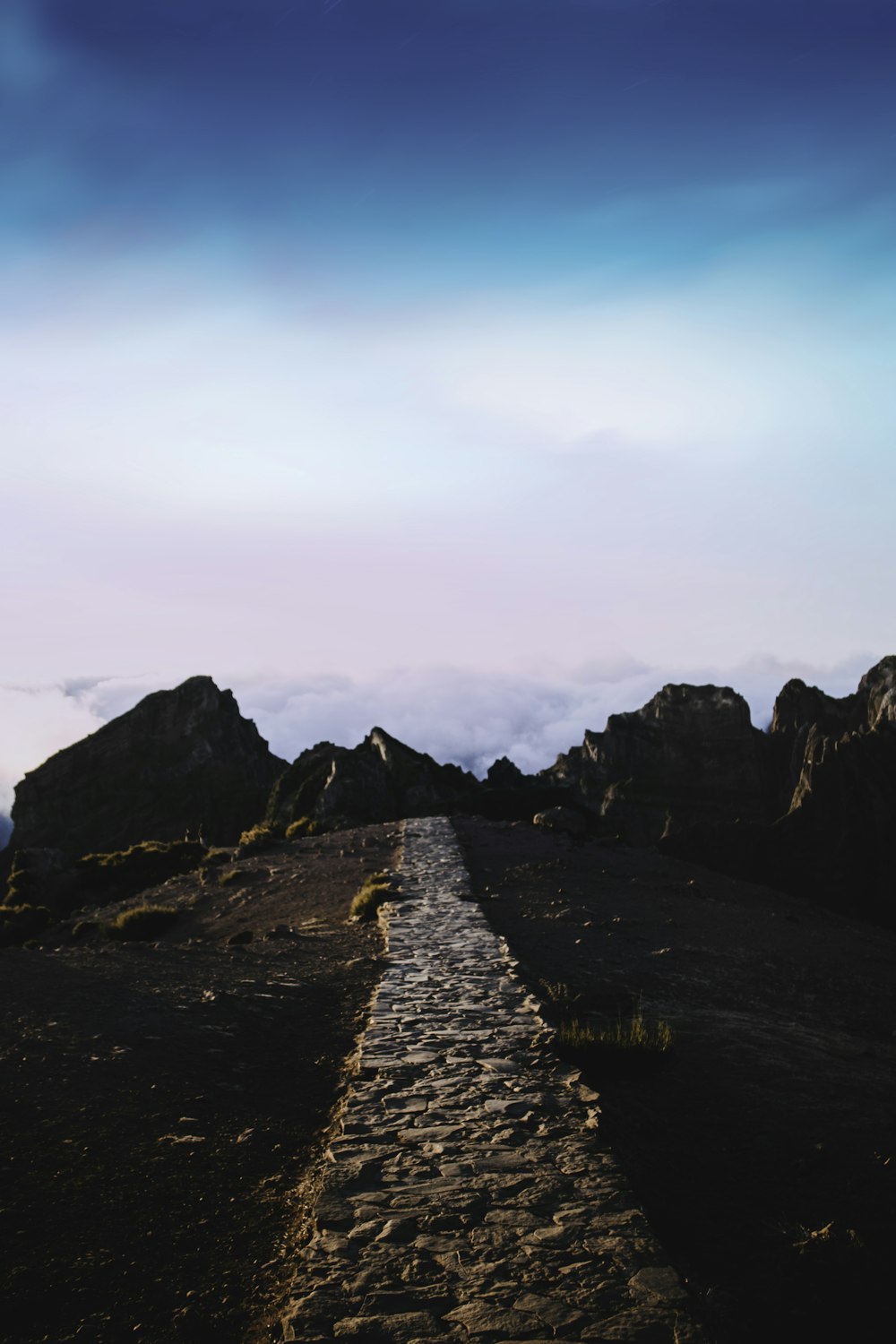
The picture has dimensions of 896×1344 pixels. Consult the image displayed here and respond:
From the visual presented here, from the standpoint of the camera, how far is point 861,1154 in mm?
7027

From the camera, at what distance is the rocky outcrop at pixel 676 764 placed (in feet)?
451

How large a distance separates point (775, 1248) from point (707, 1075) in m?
3.12

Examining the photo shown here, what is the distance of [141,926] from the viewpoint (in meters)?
21.0

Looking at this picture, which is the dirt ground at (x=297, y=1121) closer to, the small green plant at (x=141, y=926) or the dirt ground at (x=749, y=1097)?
the dirt ground at (x=749, y=1097)

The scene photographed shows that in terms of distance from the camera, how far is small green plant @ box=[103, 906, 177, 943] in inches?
822

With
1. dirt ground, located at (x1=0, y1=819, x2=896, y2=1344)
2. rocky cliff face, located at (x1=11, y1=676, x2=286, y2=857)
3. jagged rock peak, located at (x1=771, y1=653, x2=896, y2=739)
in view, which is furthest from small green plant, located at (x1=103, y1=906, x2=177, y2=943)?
jagged rock peak, located at (x1=771, y1=653, x2=896, y2=739)

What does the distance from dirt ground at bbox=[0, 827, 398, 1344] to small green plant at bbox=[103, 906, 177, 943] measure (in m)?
5.72

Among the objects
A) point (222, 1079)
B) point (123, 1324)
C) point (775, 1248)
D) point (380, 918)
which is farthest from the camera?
point (380, 918)

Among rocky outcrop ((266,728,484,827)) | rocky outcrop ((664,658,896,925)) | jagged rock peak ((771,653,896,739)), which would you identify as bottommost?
rocky outcrop ((664,658,896,925))

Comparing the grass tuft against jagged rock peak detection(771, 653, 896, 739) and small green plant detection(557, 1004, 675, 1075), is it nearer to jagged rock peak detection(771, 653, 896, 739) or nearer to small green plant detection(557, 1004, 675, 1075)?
small green plant detection(557, 1004, 675, 1075)

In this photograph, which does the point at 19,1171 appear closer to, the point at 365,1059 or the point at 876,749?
the point at 365,1059

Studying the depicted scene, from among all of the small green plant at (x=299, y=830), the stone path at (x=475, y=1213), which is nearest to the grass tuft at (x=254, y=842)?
the small green plant at (x=299, y=830)

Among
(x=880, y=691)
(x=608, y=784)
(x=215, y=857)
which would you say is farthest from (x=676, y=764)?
(x=215, y=857)

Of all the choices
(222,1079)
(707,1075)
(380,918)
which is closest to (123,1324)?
(222,1079)
